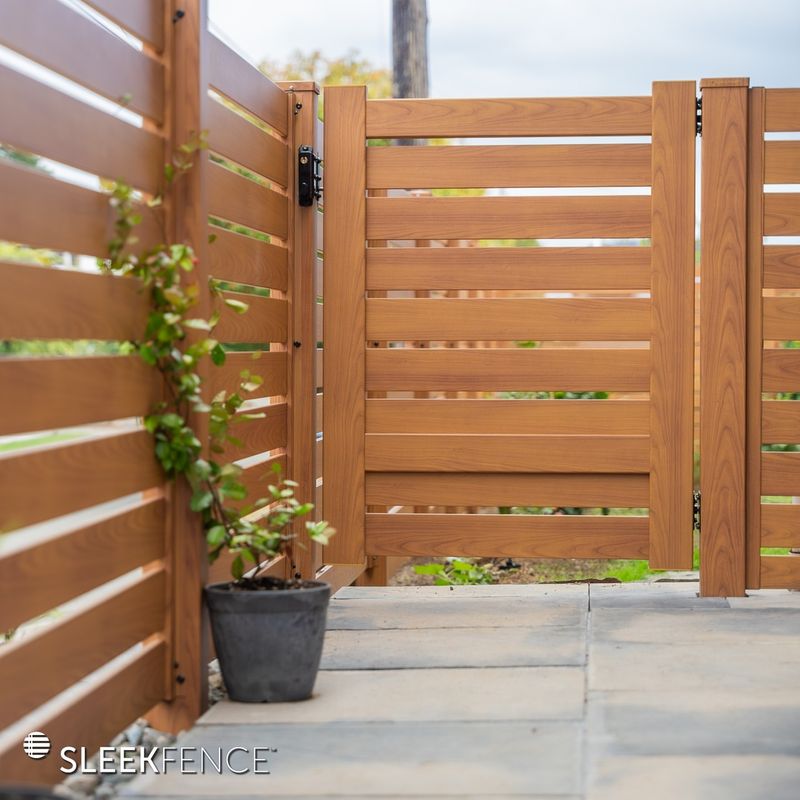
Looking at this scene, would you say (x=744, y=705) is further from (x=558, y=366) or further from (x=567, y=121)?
(x=567, y=121)

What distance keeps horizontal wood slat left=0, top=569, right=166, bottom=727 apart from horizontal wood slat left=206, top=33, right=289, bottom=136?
4.71 ft

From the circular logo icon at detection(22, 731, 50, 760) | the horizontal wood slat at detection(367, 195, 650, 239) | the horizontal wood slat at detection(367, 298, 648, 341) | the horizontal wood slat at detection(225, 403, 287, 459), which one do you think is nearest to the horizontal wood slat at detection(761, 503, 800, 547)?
the horizontal wood slat at detection(367, 298, 648, 341)

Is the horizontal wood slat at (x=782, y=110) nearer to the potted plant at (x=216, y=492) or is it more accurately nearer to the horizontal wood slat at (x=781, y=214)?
the horizontal wood slat at (x=781, y=214)

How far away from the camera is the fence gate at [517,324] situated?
412cm

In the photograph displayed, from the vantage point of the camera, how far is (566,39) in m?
26.7

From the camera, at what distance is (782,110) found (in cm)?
407

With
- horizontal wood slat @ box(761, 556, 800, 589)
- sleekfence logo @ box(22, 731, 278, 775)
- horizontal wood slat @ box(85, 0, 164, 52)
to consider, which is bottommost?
sleekfence logo @ box(22, 731, 278, 775)

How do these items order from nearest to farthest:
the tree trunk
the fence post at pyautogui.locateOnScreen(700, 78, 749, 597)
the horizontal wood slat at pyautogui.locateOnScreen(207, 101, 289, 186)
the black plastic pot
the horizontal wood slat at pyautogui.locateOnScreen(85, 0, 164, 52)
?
the horizontal wood slat at pyautogui.locateOnScreen(85, 0, 164, 52)
the black plastic pot
the horizontal wood slat at pyautogui.locateOnScreen(207, 101, 289, 186)
the fence post at pyautogui.locateOnScreen(700, 78, 749, 597)
the tree trunk

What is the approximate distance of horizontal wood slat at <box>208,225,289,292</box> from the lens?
329 cm

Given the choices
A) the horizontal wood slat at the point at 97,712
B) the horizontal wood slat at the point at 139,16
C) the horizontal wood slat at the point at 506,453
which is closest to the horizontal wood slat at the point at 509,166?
the horizontal wood slat at the point at 506,453

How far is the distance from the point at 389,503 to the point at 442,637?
0.75 m

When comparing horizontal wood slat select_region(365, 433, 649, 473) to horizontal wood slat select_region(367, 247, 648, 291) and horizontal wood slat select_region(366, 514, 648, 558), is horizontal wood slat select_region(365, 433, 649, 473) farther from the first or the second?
horizontal wood slat select_region(367, 247, 648, 291)

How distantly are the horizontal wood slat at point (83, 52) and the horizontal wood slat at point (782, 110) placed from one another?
229 centimetres

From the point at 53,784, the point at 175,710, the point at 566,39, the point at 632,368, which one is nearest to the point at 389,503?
the point at 632,368
